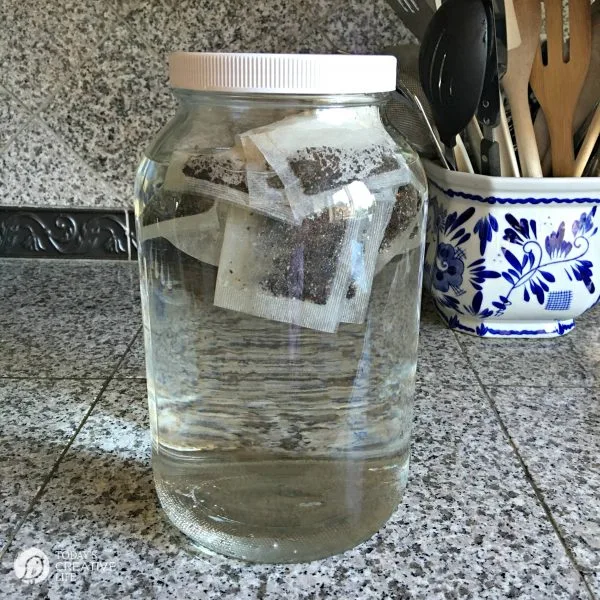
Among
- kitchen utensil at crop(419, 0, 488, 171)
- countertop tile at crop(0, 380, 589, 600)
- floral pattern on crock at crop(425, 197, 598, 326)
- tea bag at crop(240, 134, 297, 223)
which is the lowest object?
countertop tile at crop(0, 380, 589, 600)

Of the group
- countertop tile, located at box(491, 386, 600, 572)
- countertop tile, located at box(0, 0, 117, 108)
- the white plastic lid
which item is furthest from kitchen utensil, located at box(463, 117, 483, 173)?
countertop tile, located at box(0, 0, 117, 108)

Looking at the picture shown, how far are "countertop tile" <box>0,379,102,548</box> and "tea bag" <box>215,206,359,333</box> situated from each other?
0.18 metres

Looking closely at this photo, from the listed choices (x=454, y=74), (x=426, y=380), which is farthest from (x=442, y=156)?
(x=426, y=380)

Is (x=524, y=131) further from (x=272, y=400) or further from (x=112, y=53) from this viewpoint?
(x=112, y=53)

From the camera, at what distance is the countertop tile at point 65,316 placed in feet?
1.96

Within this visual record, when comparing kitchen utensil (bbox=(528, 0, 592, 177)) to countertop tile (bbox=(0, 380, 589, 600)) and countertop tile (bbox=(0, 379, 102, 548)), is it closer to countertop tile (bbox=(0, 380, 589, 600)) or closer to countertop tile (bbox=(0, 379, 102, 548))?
countertop tile (bbox=(0, 380, 589, 600))

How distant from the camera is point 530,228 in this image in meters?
0.62

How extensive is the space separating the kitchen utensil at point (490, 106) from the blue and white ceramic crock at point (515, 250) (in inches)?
0.9

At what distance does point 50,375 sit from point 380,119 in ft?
1.21

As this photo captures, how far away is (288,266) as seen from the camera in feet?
1.27

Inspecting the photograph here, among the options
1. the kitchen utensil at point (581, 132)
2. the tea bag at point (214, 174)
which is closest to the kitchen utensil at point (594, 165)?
the kitchen utensil at point (581, 132)

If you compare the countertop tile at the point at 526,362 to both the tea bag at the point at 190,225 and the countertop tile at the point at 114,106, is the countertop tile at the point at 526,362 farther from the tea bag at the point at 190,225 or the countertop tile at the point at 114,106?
the countertop tile at the point at 114,106

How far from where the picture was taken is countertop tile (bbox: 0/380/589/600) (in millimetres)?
338

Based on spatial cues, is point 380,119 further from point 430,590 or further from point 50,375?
point 50,375
